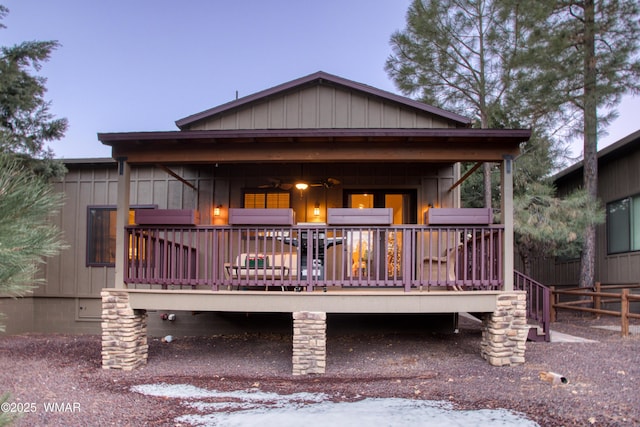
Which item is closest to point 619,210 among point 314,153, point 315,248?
point 315,248

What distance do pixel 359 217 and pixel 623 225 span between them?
8382 mm

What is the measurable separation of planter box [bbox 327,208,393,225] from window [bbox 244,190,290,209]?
117 inches

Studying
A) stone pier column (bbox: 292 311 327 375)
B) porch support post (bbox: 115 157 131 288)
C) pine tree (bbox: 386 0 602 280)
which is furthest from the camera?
pine tree (bbox: 386 0 602 280)

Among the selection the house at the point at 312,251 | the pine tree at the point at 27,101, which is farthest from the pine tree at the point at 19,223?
the pine tree at the point at 27,101

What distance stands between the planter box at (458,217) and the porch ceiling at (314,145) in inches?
31.1

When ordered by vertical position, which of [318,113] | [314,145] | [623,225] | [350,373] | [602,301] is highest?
[318,113]

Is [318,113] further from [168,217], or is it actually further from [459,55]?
[459,55]

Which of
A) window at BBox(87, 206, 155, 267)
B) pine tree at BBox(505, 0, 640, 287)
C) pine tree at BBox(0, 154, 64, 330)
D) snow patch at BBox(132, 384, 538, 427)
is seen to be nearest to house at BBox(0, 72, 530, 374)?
Result: snow patch at BBox(132, 384, 538, 427)

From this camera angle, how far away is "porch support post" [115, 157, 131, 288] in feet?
24.1

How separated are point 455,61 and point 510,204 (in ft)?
24.7

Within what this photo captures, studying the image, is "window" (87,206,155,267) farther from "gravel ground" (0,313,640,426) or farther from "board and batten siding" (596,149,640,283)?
"board and batten siding" (596,149,640,283)

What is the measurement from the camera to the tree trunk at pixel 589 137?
1230 centimetres

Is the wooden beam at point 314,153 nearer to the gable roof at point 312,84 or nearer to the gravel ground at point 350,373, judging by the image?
the gable roof at point 312,84

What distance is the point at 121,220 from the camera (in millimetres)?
7406
